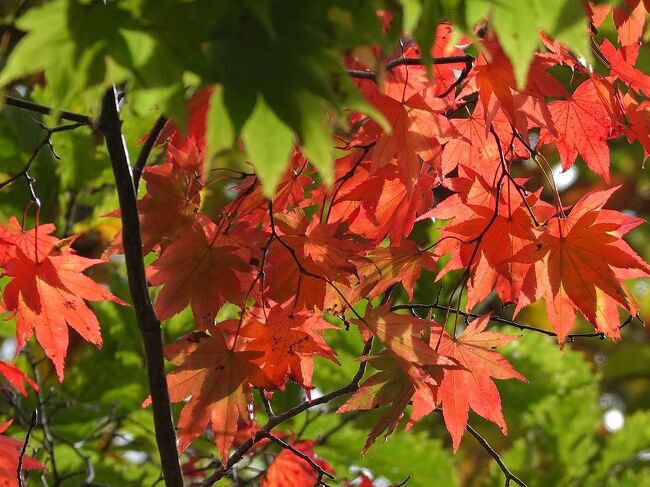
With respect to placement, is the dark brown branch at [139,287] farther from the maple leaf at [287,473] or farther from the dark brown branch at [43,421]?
the maple leaf at [287,473]

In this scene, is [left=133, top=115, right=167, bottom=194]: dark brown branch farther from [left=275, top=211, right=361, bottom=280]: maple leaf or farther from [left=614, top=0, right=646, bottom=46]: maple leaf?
[left=614, top=0, right=646, bottom=46]: maple leaf

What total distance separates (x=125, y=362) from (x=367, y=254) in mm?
1494

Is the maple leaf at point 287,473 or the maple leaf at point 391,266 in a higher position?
the maple leaf at point 391,266

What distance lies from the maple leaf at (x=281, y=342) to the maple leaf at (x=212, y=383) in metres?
0.03

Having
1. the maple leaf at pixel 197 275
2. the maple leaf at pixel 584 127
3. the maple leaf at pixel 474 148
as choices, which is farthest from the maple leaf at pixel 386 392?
the maple leaf at pixel 584 127

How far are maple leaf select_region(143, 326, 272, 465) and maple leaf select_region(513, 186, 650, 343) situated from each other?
1.22 ft

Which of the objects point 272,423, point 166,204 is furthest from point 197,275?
point 272,423

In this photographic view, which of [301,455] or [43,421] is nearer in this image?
[301,455]

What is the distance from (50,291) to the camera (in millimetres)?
1226

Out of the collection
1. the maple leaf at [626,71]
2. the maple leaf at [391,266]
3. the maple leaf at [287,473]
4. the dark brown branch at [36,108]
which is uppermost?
the dark brown branch at [36,108]

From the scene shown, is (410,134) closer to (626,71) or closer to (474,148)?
(474,148)

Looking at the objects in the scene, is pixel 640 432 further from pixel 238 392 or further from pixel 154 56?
pixel 154 56

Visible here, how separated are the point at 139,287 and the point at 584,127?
Answer: 72 centimetres

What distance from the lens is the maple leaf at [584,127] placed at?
130 centimetres
